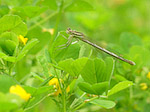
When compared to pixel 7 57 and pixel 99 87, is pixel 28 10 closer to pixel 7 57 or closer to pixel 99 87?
pixel 7 57

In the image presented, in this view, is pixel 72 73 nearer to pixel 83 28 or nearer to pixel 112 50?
pixel 112 50

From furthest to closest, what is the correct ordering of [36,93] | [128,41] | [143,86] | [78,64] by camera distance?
[128,41] < [143,86] < [78,64] < [36,93]

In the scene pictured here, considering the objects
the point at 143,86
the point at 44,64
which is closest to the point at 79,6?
the point at 143,86

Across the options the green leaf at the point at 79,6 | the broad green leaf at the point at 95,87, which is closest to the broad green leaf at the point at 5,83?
the broad green leaf at the point at 95,87

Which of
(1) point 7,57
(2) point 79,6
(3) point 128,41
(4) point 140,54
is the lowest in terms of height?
(1) point 7,57

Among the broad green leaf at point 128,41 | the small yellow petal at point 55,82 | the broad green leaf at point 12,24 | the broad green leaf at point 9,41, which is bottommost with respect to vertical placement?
the small yellow petal at point 55,82

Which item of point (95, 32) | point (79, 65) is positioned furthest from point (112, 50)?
point (95, 32)

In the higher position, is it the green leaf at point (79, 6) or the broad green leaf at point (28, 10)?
the green leaf at point (79, 6)

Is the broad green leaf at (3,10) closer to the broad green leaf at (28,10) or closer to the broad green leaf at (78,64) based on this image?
the broad green leaf at (28,10)

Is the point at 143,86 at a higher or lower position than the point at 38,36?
lower
